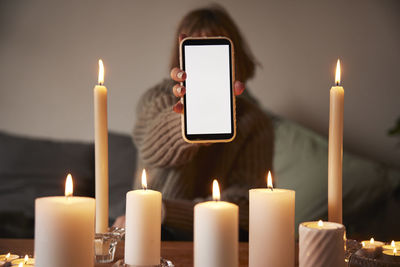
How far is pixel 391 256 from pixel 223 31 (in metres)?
1.31

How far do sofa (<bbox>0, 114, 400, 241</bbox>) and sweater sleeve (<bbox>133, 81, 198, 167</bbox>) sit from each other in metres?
0.47

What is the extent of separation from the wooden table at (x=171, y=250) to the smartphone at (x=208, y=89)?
174 millimetres

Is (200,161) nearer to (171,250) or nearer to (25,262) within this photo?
(171,250)

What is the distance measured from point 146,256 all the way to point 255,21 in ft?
5.46

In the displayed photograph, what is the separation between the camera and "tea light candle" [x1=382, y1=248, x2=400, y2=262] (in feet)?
1.67

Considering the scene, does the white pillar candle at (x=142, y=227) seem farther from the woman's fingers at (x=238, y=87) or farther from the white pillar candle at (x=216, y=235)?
the woman's fingers at (x=238, y=87)

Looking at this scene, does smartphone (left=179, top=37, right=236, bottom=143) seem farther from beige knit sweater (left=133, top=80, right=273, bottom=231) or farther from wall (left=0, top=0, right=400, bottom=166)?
wall (left=0, top=0, right=400, bottom=166)

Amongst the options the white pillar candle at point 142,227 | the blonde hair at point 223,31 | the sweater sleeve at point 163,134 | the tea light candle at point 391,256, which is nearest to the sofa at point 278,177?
the blonde hair at point 223,31

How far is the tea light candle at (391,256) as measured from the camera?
Result: 0.51 m

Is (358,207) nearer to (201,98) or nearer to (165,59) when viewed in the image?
(165,59)

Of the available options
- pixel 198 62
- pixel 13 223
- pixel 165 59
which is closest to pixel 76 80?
pixel 165 59

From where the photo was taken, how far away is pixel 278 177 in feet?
5.94

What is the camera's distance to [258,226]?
19.4 inches

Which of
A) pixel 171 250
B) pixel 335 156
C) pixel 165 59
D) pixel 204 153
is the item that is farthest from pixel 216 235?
pixel 165 59
